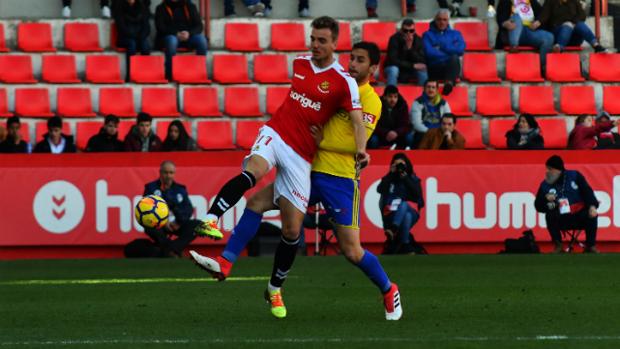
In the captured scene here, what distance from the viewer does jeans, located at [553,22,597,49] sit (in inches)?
944

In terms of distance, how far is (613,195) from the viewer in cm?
1908

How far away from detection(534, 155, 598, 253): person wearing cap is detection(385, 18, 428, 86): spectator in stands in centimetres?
446

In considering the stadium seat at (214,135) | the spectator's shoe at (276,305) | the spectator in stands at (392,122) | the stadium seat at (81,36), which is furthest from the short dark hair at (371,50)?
the stadium seat at (81,36)

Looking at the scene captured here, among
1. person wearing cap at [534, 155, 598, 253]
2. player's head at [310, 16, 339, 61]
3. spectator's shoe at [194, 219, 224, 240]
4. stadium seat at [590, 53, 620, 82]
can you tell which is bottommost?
person wearing cap at [534, 155, 598, 253]

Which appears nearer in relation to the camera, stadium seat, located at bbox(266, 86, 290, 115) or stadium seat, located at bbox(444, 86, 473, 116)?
stadium seat, located at bbox(266, 86, 290, 115)

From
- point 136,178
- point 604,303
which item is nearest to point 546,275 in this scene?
point 604,303

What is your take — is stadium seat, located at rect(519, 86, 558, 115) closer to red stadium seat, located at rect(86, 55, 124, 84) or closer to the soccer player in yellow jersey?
red stadium seat, located at rect(86, 55, 124, 84)

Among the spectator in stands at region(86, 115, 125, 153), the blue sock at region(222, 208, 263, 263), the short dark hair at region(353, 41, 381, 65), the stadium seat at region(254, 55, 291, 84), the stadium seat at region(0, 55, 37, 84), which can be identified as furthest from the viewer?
the stadium seat at region(254, 55, 291, 84)

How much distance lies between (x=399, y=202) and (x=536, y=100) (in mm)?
5996

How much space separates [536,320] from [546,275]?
4.94m

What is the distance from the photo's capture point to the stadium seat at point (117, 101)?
74.3 feet

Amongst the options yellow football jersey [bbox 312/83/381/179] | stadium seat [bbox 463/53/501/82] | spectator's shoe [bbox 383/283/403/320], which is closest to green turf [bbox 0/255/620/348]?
spectator's shoe [bbox 383/283/403/320]

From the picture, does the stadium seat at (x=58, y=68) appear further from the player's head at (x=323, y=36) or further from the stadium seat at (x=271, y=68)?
the player's head at (x=323, y=36)

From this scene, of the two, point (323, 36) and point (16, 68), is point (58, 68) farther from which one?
point (323, 36)
